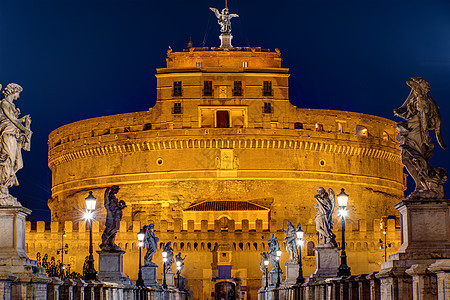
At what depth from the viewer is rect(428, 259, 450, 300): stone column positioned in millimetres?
9945

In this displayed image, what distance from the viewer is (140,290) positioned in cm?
2559

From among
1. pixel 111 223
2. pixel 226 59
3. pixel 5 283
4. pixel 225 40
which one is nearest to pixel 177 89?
pixel 226 59

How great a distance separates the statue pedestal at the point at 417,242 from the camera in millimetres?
12188

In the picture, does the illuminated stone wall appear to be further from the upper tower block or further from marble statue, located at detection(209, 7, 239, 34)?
marble statue, located at detection(209, 7, 239, 34)

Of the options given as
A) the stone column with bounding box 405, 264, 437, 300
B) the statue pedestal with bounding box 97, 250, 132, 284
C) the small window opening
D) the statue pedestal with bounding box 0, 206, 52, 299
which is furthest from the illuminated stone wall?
the stone column with bounding box 405, 264, 437, 300

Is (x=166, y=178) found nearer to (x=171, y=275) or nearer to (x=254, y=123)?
(x=254, y=123)

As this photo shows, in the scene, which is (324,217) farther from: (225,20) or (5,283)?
(225,20)

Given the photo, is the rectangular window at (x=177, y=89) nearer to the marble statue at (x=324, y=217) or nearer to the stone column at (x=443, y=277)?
the marble statue at (x=324, y=217)

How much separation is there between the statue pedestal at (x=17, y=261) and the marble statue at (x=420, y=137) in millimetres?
6146

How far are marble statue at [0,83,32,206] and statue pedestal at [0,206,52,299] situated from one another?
0.77ft

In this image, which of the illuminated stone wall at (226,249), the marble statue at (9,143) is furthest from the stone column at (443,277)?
the illuminated stone wall at (226,249)

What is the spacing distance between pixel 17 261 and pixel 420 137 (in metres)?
6.88

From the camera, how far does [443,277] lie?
10.1 m

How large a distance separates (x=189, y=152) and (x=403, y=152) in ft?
191
